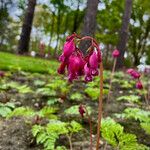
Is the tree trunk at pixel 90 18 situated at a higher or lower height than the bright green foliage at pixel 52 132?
higher

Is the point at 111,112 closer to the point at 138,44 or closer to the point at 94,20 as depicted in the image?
the point at 94,20

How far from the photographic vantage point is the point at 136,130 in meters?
4.98

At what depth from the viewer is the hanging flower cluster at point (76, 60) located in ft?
6.92

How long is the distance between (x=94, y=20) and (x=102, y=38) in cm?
2097

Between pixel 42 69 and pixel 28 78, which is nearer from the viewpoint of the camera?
pixel 28 78

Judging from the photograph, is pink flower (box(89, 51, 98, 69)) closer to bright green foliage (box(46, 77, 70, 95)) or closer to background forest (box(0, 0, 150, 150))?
background forest (box(0, 0, 150, 150))

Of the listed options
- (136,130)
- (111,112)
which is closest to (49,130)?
(136,130)

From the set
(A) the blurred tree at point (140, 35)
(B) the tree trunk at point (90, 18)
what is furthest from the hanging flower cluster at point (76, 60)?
(A) the blurred tree at point (140, 35)

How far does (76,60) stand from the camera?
2123 millimetres


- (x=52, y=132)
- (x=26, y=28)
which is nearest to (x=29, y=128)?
(x=52, y=132)

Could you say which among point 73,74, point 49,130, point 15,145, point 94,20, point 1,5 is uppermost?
point 1,5

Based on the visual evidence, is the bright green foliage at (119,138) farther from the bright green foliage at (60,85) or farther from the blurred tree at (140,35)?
the blurred tree at (140,35)

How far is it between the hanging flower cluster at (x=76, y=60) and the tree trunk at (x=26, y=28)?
1839 cm

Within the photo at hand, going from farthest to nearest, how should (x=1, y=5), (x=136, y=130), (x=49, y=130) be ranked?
(x=1, y=5), (x=136, y=130), (x=49, y=130)
